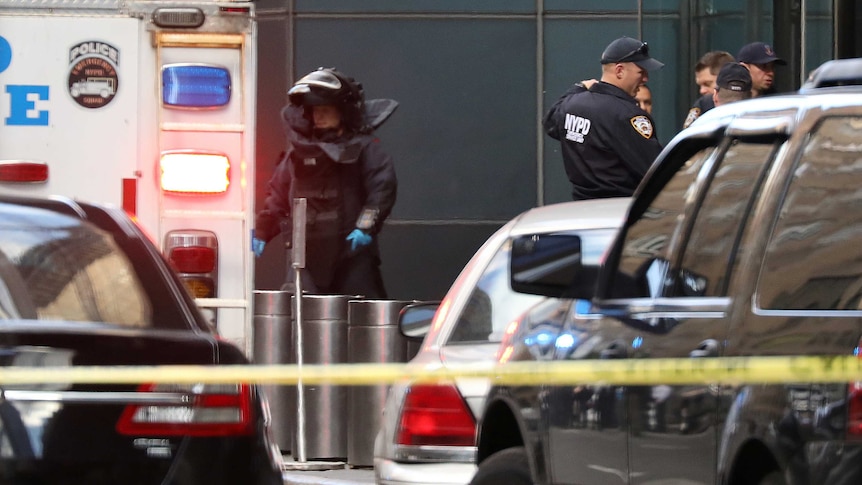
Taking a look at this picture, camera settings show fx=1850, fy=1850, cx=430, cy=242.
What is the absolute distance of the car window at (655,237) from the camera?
447 centimetres

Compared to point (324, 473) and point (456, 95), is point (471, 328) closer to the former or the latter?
point (324, 473)

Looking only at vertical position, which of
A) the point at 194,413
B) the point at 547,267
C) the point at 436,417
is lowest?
the point at 436,417

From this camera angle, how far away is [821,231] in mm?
3584

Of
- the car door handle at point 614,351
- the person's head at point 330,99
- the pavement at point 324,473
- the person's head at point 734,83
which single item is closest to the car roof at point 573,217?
the car door handle at point 614,351

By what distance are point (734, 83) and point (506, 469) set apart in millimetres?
4784

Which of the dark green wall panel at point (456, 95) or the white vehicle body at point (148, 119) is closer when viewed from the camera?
the white vehicle body at point (148, 119)

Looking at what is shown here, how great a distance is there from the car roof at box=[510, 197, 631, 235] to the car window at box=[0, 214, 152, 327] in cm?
183

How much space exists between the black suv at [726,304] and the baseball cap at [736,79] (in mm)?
4730

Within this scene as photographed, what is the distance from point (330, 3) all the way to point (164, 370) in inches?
476

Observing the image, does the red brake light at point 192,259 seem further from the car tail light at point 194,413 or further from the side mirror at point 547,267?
the side mirror at point 547,267

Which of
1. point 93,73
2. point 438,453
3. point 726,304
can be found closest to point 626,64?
point 93,73

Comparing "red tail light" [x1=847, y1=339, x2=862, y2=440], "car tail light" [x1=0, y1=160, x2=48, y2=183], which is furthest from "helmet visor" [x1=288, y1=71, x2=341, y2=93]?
"red tail light" [x1=847, y1=339, x2=862, y2=440]

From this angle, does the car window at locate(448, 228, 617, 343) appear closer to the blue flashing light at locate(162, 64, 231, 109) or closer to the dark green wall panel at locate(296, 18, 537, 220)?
the blue flashing light at locate(162, 64, 231, 109)

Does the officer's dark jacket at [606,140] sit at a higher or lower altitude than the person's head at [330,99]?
lower
